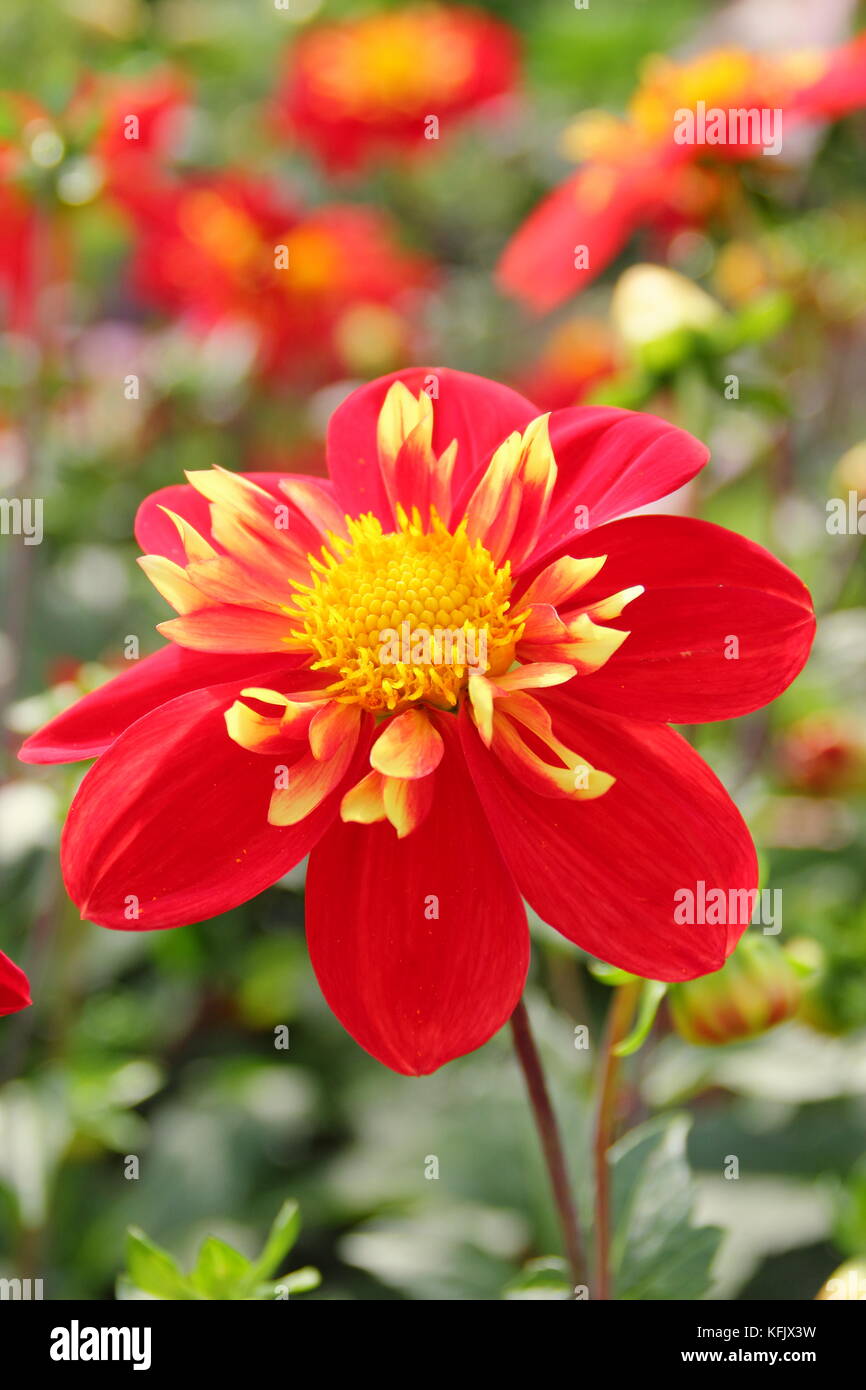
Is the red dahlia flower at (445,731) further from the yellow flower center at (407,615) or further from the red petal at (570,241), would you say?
the red petal at (570,241)

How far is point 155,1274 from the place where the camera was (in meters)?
0.47

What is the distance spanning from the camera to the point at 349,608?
430 mm

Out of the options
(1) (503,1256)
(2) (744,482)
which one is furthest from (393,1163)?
(2) (744,482)

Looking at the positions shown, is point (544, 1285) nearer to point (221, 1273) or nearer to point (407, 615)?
point (221, 1273)

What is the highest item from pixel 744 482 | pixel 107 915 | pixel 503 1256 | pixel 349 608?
pixel 744 482

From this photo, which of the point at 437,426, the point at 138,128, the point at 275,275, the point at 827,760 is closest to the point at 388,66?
the point at 275,275

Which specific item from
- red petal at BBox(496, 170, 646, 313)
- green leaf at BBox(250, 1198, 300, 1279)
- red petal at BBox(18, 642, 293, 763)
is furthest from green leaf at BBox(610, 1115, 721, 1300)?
red petal at BBox(496, 170, 646, 313)

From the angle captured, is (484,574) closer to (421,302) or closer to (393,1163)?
(393,1163)

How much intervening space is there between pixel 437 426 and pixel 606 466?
0.27ft

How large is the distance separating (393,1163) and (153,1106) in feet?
0.74

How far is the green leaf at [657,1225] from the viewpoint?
51 cm

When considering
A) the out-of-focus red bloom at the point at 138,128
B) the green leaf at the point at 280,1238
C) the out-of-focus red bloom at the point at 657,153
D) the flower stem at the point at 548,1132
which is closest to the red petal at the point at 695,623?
the flower stem at the point at 548,1132

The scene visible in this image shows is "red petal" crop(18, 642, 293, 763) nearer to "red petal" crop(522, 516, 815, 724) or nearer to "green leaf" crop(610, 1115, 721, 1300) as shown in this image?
"red petal" crop(522, 516, 815, 724)

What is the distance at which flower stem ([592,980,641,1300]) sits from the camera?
1.54 feet
